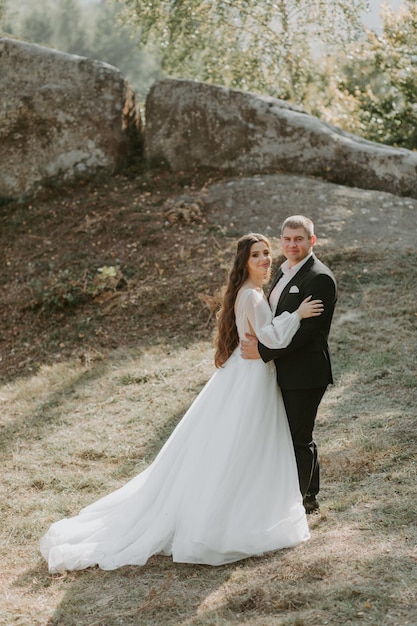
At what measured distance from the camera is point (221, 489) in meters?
4.53

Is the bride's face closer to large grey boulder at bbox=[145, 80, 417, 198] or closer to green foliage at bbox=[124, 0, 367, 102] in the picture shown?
large grey boulder at bbox=[145, 80, 417, 198]

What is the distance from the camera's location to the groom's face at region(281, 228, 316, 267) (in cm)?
469

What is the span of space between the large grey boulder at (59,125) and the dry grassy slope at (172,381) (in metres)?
0.50

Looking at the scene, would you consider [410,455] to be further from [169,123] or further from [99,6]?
[99,6]

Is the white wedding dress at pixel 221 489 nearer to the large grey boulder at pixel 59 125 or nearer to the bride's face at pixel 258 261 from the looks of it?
the bride's face at pixel 258 261

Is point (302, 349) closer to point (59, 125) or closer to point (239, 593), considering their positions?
point (239, 593)

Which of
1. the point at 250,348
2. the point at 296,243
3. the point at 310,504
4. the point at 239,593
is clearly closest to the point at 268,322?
the point at 250,348

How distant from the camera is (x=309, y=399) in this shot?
4.75 m

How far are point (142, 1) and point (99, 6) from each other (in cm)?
4518

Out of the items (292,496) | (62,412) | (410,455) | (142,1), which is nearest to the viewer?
(292,496)

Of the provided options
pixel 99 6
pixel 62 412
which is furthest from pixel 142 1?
pixel 99 6

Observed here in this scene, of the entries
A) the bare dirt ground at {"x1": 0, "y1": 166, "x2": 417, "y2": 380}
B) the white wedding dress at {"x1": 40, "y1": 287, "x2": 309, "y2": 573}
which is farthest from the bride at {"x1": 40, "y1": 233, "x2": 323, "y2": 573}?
the bare dirt ground at {"x1": 0, "y1": 166, "x2": 417, "y2": 380}

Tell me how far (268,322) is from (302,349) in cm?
27

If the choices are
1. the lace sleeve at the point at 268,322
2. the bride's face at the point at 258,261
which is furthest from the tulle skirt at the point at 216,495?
the bride's face at the point at 258,261
